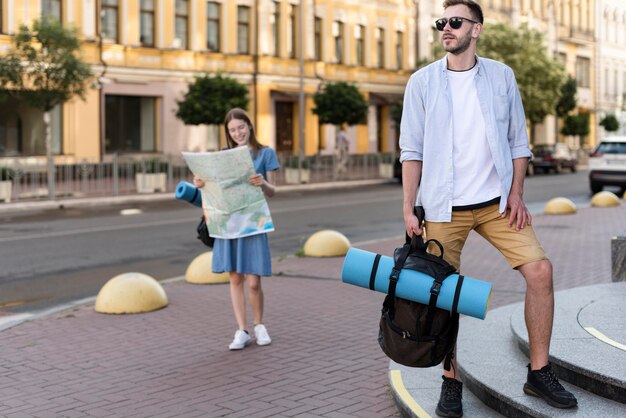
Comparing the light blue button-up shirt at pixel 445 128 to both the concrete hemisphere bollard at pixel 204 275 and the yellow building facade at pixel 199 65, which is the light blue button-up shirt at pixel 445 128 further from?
the yellow building facade at pixel 199 65

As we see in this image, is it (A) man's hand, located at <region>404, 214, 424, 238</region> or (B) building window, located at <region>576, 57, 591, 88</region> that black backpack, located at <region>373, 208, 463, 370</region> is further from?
(B) building window, located at <region>576, 57, 591, 88</region>

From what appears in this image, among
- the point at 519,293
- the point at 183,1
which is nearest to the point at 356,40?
the point at 183,1

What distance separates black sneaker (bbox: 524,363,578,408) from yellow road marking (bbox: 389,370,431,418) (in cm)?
55

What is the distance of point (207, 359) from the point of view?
21.9 feet

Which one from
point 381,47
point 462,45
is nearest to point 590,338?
point 462,45

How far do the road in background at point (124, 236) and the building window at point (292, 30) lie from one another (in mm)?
16685

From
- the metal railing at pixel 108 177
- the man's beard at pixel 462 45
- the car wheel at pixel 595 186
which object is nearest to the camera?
the man's beard at pixel 462 45

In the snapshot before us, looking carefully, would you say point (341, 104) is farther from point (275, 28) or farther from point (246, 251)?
point (246, 251)

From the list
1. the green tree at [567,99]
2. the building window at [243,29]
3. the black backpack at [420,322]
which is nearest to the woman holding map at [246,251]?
the black backpack at [420,322]

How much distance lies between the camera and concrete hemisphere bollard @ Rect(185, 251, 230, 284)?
1016 cm

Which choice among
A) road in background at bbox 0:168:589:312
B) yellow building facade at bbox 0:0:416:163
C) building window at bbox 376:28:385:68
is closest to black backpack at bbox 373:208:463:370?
road in background at bbox 0:168:589:312

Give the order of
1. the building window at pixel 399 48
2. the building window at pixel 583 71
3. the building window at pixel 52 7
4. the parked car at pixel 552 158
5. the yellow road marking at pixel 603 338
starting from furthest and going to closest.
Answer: the building window at pixel 583 71 < the building window at pixel 399 48 < the parked car at pixel 552 158 < the building window at pixel 52 7 < the yellow road marking at pixel 603 338

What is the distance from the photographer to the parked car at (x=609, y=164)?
85.8ft

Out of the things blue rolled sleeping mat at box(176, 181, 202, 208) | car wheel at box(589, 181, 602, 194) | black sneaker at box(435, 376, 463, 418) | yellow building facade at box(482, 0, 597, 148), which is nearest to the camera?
black sneaker at box(435, 376, 463, 418)
